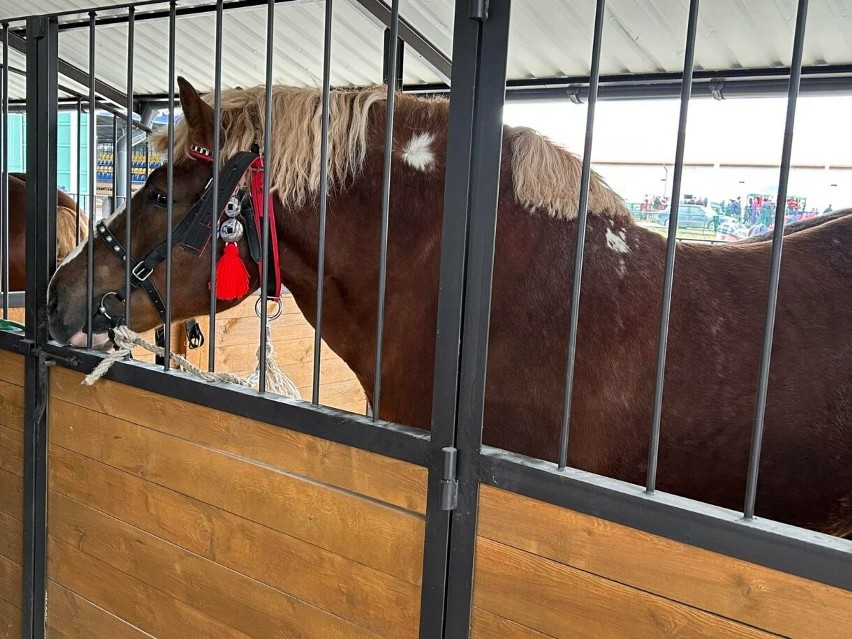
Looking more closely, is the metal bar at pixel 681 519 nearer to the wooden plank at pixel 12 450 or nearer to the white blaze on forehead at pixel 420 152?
the white blaze on forehead at pixel 420 152

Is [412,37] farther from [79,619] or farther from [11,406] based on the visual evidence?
[79,619]

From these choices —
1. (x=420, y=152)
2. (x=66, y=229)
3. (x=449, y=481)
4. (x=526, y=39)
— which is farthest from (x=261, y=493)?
(x=526, y=39)

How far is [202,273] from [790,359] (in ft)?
4.39

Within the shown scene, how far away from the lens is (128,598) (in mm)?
1545

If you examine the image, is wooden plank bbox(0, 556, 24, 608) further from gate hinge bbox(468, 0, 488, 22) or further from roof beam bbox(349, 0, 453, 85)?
roof beam bbox(349, 0, 453, 85)

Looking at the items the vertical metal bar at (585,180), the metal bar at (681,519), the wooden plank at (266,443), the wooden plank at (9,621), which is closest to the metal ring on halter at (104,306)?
the wooden plank at (266,443)

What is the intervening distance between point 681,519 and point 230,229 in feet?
3.66

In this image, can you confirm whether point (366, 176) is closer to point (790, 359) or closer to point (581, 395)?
point (581, 395)

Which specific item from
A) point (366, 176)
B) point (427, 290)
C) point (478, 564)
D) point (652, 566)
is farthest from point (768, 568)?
point (366, 176)

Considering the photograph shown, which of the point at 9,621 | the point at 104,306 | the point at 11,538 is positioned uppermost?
the point at 104,306

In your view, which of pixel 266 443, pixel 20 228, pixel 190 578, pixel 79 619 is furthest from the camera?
pixel 20 228

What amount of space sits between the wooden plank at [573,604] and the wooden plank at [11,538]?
4.55ft

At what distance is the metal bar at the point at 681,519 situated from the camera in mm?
773

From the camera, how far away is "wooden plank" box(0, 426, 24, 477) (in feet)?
5.83
